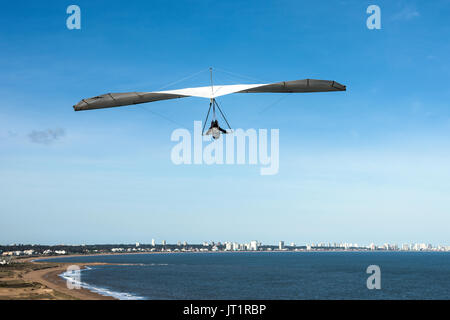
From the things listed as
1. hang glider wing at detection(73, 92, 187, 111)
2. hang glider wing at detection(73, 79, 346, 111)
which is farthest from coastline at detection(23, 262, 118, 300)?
hang glider wing at detection(73, 79, 346, 111)

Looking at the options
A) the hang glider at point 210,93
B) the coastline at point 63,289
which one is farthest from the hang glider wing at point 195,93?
the coastline at point 63,289

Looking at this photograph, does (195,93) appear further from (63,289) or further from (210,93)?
(63,289)

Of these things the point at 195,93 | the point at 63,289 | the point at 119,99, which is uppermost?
the point at 195,93

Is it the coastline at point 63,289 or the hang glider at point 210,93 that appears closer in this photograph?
the hang glider at point 210,93

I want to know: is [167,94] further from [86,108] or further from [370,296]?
[370,296]

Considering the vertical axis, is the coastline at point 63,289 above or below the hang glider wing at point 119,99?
below

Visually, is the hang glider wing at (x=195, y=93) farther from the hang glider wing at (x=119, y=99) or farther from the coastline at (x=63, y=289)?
the coastline at (x=63, y=289)

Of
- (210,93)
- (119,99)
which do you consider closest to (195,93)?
(210,93)
